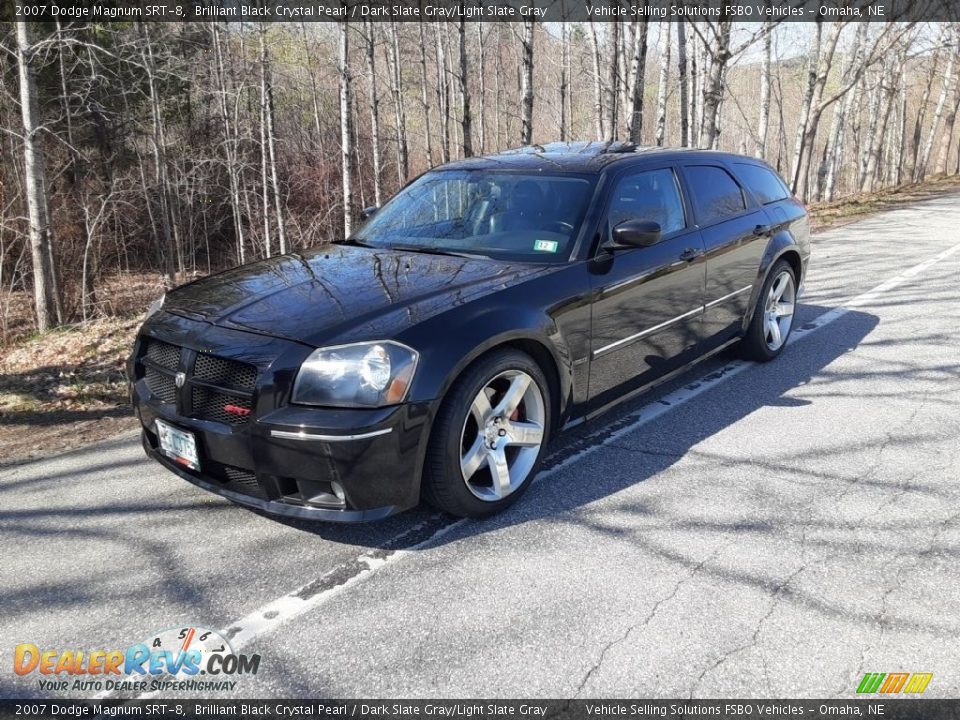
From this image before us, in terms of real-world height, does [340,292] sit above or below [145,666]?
above

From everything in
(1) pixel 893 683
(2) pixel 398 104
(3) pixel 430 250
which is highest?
(2) pixel 398 104

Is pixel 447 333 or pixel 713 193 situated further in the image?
pixel 713 193

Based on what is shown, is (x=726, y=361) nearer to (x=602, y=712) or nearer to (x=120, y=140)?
(x=602, y=712)

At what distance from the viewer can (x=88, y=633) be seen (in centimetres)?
256

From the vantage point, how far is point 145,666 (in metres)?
2.41

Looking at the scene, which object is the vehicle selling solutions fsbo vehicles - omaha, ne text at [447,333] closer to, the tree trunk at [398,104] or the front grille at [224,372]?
the front grille at [224,372]

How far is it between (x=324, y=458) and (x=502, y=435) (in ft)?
3.03

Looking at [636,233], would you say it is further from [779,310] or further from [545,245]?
[779,310]

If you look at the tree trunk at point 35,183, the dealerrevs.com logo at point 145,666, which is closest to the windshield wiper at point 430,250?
the dealerrevs.com logo at point 145,666

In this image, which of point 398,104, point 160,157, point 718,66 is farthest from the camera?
point 398,104

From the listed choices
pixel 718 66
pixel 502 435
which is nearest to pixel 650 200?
pixel 502 435

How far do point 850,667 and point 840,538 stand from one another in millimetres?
900

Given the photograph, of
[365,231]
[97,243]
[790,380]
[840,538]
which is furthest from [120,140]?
[840,538]

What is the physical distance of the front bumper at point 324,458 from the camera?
284cm
